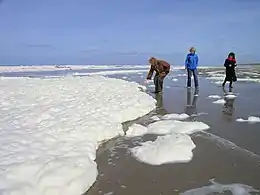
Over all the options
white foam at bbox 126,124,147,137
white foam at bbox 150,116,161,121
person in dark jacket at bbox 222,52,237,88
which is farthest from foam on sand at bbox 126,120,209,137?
person in dark jacket at bbox 222,52,237,88

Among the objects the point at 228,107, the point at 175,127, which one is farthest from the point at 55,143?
the point at 228,107

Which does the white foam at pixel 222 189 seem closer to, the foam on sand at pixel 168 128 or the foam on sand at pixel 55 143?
the foam on sand at pixel 55 143

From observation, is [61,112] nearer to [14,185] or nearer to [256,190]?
[14,185]

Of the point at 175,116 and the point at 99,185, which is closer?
the point at 99,185

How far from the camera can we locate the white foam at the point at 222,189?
3.86 m

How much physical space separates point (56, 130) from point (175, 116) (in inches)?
137

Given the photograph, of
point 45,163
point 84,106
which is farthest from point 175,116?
point 45,163

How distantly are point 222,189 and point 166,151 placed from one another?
1.43 meters

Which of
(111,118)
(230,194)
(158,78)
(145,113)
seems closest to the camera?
(230,194)

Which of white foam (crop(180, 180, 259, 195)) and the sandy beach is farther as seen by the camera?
the sandy beach

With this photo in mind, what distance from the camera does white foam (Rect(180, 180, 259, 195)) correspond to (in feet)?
12.7

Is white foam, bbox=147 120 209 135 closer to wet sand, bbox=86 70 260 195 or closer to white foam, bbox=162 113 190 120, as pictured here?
wet sand, bbox=86 70 260 195

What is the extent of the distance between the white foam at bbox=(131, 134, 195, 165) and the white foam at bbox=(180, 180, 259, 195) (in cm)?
103

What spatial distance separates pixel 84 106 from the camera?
9.86m
